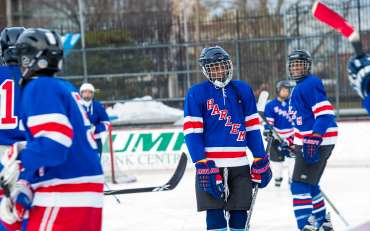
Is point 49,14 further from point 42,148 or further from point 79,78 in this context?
point 42,148

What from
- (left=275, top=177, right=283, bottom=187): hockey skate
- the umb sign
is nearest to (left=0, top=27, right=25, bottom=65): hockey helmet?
(left=275, top=177, right=283, bottom=187): hockey skate

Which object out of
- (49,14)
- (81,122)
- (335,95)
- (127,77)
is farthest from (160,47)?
(49,14)

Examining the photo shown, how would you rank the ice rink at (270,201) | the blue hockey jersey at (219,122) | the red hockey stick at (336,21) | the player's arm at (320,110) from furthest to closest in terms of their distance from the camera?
the ice rink at (270,201), the player's arm at (320,110), the blue hockey jersey at (219,122), the red hockey stick at (336,21)

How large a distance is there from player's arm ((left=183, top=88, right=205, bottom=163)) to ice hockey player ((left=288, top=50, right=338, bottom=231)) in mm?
1419

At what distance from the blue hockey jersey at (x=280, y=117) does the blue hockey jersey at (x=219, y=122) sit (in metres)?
4.77

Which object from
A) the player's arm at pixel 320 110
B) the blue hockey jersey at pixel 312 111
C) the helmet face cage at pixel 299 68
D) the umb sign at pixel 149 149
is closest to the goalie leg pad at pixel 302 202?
the blue hockey jersey at pixel 312 111

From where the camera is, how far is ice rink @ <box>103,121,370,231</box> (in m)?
7.95

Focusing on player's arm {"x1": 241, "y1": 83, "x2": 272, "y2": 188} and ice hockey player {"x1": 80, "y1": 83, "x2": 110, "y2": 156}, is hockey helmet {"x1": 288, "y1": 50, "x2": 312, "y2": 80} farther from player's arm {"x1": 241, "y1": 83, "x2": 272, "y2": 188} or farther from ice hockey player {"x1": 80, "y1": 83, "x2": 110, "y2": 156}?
ice hockey player {"x1": 80, "y1": 83, "x2": 110, "y2": 156}

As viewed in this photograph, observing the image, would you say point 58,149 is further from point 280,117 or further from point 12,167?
point 280,117

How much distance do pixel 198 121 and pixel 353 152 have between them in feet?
24.4

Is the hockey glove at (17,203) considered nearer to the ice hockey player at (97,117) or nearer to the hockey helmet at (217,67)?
the hockey helmet at (217,67)

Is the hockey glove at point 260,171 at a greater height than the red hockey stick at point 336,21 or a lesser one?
lesser

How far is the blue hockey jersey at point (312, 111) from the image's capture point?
6508mm

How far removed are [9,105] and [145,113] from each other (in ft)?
32.3
